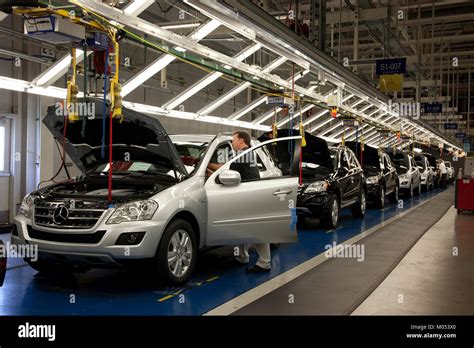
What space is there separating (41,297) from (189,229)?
1.50m

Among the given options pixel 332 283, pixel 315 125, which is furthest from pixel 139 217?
pixel 315 125

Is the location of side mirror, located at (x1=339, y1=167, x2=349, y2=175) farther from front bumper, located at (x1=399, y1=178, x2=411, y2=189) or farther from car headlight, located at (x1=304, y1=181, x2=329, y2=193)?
front bumper, located at (x1=399, y1=178, x2=411, y2=189)

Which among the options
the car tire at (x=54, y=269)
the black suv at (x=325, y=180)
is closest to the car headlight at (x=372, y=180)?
the black suv at (x=325, y=180)

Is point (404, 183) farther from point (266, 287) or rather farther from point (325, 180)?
point (266, 287)

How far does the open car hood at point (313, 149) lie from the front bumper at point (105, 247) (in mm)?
5245

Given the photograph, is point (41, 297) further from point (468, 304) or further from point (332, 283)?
point (468, 304)

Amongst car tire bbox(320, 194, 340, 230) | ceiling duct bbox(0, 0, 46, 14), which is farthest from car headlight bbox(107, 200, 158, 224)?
car tire bbox(320, 194, 340, 230)

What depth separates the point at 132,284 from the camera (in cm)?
535

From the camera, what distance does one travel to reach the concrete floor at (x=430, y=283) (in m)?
4.62

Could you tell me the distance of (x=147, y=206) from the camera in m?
4.82

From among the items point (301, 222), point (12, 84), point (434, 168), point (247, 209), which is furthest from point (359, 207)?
point (434, 168)

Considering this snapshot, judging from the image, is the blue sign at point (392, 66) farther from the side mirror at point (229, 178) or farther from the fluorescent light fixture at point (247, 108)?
the side mirror at point (229, 178)

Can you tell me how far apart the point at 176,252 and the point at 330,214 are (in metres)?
4.96
